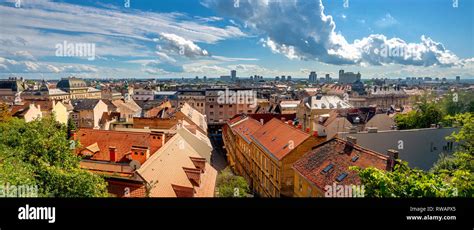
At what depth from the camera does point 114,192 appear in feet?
23.6

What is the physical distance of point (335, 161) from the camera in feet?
35.7

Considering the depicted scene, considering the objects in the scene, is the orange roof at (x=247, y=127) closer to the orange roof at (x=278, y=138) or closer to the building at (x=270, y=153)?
the building at (x=270, y=153)

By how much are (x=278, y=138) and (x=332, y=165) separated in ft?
16.7

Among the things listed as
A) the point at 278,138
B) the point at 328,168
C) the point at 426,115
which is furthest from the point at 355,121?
the point at 328,168

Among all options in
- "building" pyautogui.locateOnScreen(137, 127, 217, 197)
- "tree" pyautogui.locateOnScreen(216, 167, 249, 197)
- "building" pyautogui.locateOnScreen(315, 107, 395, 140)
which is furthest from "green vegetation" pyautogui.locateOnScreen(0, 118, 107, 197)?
"building" pyautogui.locateOnScreen(315, 107, 395, 140)

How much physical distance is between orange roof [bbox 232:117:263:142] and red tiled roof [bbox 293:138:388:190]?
25.2 ft

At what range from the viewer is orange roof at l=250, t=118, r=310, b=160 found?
13.8m

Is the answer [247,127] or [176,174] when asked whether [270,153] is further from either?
[247,127]

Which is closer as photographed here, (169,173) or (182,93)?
(169,173)

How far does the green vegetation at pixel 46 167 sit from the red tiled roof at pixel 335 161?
20.8 feet

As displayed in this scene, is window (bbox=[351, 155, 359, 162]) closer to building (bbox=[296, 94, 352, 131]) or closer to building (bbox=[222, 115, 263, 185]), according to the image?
building (bbox=[222, 115, 263, 185])
